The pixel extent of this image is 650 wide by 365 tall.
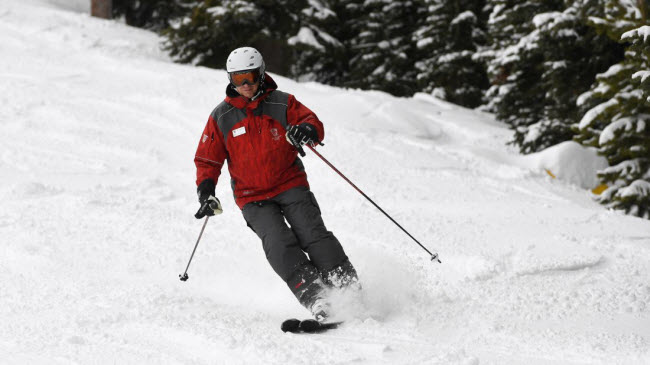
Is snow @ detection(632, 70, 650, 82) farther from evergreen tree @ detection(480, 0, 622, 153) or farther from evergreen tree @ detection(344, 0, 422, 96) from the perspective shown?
evergreen tree @ detection(344, 0, 422, 96)

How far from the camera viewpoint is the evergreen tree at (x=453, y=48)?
53.2 feet

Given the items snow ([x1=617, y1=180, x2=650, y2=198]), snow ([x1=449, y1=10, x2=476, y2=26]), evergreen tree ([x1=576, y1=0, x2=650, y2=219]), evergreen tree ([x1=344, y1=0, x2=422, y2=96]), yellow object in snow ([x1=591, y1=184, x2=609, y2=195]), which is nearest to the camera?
evergreen tree ([x1=576, y1=0, x2=650, y2=219])

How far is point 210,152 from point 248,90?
483 mm

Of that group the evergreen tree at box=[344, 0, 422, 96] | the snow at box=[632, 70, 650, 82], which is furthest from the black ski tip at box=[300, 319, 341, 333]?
the evergreen tree at box=[344, 0, 422, 96]

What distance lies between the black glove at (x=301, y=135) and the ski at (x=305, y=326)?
1072mm

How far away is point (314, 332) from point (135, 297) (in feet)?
4.35

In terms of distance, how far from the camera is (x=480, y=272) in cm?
471

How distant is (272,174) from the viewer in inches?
164

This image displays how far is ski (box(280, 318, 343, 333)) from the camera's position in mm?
3730

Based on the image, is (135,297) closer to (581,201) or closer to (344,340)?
(344,340)

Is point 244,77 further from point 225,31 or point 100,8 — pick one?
point 100,8

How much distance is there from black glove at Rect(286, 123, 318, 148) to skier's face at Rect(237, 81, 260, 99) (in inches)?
14.4

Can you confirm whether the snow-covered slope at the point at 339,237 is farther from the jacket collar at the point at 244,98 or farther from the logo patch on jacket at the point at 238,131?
the jacket collar at the point at 244,98

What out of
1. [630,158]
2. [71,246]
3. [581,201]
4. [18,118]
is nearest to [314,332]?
[71,246]
